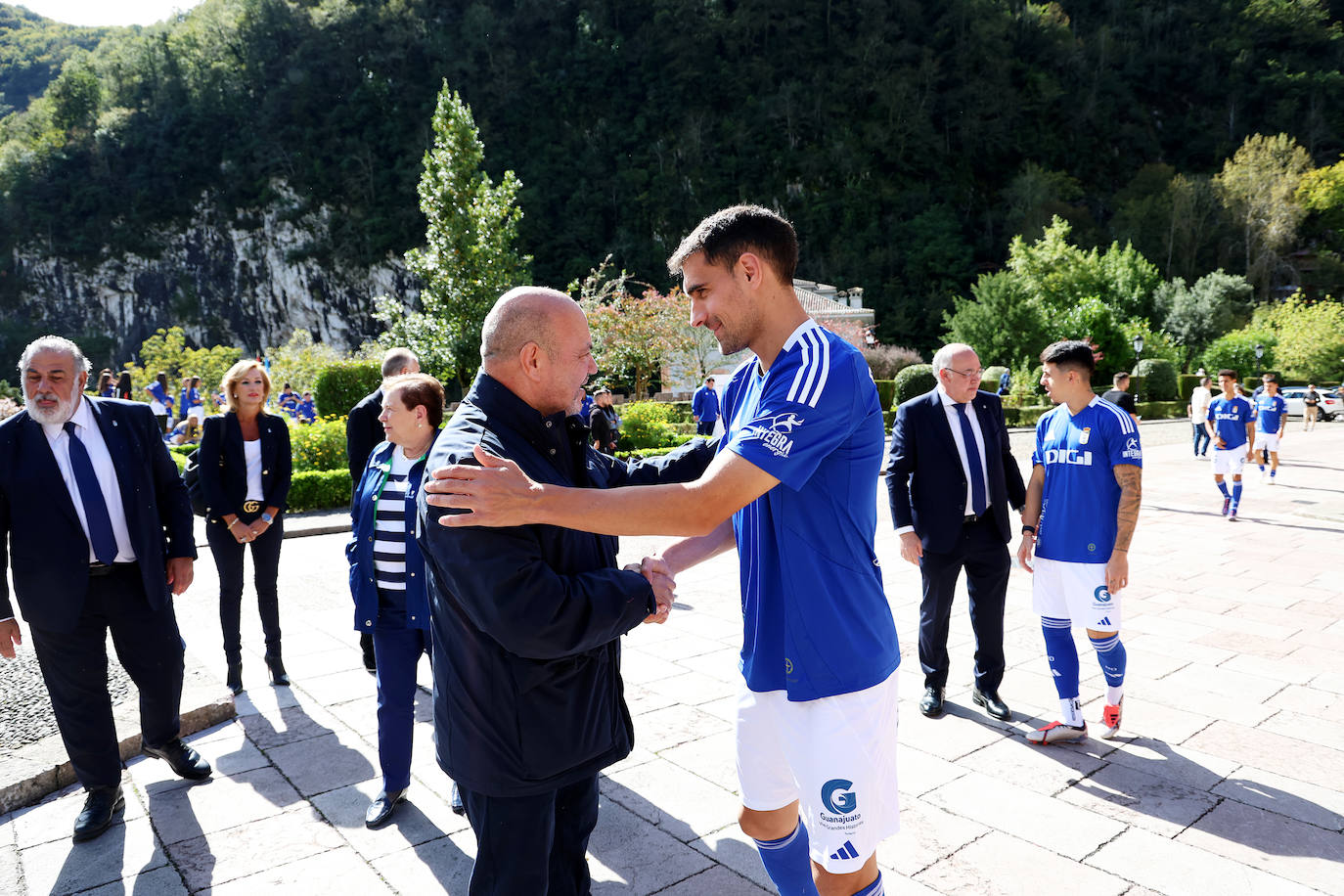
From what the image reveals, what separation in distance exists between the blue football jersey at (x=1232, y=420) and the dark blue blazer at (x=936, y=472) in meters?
8.41

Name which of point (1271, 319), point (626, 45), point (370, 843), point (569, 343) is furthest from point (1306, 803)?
point (626, 45)

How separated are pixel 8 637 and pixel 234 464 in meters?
1.76

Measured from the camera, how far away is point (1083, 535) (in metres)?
3.93

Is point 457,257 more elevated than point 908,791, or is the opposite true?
point 457,257

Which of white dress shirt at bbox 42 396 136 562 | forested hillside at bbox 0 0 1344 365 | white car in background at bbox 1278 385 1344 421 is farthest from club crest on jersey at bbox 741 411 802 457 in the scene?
forested hillside at bbox 0 0 1344 365

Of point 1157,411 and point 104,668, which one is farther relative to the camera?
point 1157,411

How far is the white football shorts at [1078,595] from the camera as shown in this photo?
3900 mm

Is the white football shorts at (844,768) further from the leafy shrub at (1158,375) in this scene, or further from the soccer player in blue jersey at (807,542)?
the leafy shrub at (1158,375)

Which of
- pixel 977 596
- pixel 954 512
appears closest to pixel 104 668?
pixel 954 512

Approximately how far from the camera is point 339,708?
4594 mm

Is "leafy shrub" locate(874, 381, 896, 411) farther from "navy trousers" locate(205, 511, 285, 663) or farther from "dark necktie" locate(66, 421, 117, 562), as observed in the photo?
"dark necktie" locate(66, 421, 117, 562)

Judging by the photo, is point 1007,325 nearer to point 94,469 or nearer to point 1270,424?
point 1270,424

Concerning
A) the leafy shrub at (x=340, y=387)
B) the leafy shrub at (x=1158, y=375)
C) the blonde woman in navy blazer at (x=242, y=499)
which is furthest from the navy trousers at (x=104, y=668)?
the leafy shrub at (x=1158, y=375)

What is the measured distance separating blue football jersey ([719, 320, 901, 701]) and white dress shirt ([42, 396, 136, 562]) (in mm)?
3020
